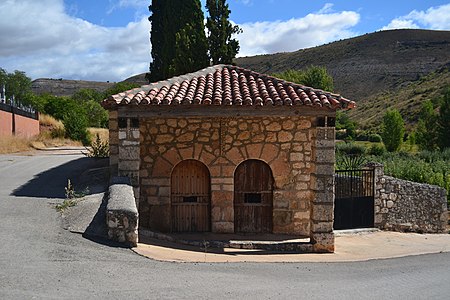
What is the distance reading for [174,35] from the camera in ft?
70.6

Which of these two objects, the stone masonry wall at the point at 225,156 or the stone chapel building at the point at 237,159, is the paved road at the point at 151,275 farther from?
the stone masonry wall at the point at 225,156

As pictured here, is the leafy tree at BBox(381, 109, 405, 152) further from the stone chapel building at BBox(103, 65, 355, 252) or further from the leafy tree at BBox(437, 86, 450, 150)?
the stone chapel building at BBox(103, 65, 355, 252)

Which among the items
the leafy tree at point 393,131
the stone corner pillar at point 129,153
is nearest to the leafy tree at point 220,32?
the stone corner pillar at point 129,153

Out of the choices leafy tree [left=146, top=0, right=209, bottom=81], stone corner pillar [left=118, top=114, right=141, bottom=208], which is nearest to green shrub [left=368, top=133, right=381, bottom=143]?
leafy tree [left=146, top=0, right=209, bottom=81]

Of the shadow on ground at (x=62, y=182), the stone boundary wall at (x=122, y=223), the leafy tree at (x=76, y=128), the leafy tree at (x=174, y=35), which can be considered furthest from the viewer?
the leafy tree at (x=76, y=128)

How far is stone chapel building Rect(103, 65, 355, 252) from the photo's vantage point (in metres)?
10.4

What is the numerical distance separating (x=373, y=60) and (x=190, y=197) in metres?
66.0

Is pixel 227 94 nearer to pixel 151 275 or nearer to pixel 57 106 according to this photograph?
pixel 151 275

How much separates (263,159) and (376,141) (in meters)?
36.0

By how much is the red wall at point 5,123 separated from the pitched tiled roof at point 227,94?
1778 centimetres

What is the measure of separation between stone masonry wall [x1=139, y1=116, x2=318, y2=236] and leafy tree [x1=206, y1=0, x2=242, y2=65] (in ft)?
29.5

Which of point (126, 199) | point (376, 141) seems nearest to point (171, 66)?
point (126, 199)

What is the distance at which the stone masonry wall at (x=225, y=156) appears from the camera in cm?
1109

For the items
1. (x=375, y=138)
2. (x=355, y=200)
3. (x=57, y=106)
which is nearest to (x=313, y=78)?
(x=375, y=138)
